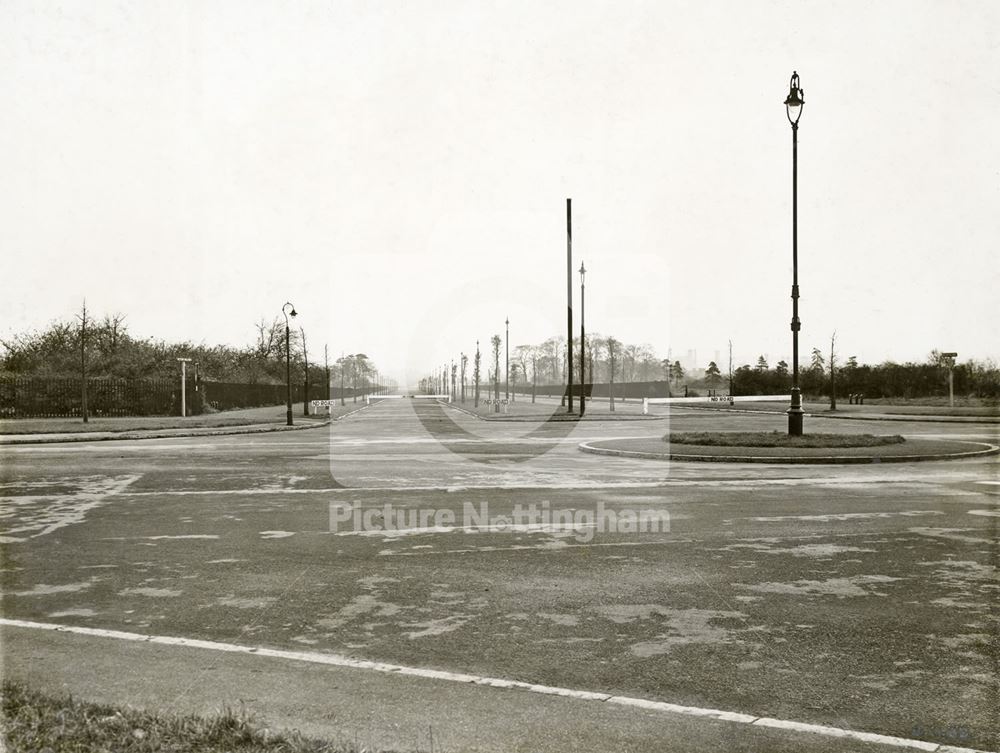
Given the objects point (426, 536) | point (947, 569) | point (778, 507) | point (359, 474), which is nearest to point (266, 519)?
point (426, 536)

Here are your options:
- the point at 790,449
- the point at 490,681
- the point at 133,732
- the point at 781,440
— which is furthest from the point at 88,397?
the point at 133,732

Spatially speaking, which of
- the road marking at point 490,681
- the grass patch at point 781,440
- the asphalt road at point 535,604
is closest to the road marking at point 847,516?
the asphalt road at point 535,604

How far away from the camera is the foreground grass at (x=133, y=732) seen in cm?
401

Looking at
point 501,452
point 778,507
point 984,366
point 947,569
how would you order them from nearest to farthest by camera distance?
point 947,569
point 778,507
point 501,452
point 984,366

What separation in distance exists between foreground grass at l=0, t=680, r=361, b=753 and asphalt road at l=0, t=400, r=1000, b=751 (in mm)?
334

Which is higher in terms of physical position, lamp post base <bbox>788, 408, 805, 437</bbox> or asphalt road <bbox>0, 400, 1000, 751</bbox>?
lamp post base <bbox>788, 408, 805, 437</bbox>

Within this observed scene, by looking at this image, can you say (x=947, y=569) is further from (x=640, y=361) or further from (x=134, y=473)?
(x=640, y=361)

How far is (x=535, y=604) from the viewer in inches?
281

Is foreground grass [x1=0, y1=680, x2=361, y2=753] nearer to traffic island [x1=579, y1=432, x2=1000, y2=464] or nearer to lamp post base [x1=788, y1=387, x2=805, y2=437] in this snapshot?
traffic island [x1=579, y1=432, x2=1000, y2=464]

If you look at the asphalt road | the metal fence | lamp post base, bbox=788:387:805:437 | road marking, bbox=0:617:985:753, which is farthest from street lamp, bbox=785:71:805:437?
the metal fence

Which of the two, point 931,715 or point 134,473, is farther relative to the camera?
point 134,473

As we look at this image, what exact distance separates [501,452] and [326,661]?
17.9 m

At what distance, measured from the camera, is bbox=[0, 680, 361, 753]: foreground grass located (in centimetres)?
401

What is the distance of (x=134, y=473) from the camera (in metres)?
18.2
